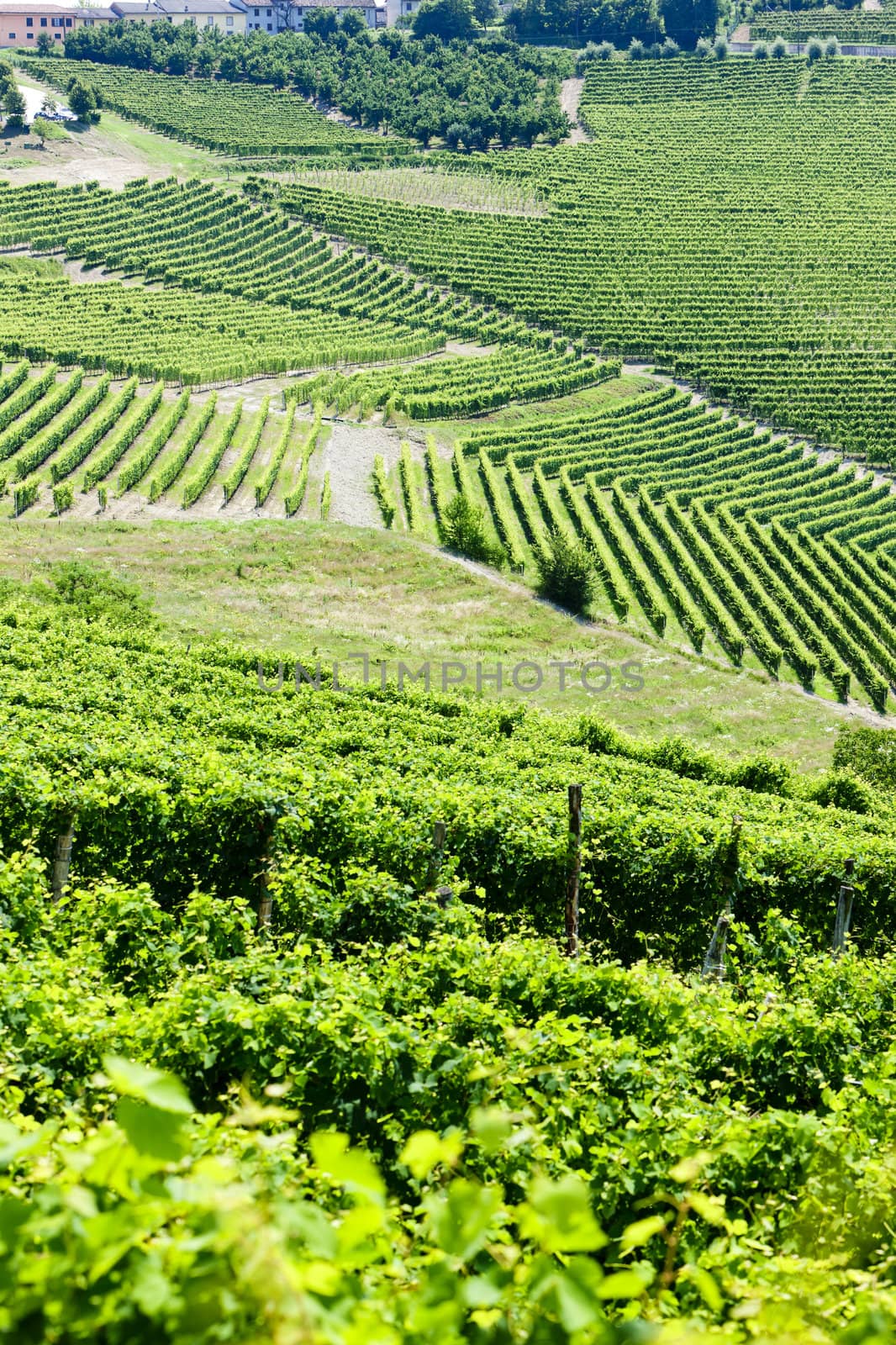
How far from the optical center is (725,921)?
1207cm

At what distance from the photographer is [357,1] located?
16812 cm

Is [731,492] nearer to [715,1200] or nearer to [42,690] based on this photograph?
[42,690]

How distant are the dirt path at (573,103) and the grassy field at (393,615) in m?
97.5

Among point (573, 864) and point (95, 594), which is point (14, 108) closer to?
point (95, 594)

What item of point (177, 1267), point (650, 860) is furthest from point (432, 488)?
point (177, 1267)

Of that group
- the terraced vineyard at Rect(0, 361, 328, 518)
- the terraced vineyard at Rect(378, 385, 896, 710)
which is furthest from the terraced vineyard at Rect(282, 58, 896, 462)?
the terraced vineyard at Rect(0, 361, 328, 518)

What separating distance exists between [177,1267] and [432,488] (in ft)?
168

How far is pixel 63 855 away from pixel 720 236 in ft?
315

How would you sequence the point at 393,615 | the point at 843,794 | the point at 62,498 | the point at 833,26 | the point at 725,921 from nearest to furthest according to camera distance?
the point at 725,921, the point at 843,794, the point at 393,615, the point at 62,498, the point at 833,26

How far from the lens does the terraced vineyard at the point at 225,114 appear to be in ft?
383

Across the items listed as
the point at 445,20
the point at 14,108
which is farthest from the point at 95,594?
the point at 445,20

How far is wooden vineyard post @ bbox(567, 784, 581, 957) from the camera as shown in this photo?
491 inches

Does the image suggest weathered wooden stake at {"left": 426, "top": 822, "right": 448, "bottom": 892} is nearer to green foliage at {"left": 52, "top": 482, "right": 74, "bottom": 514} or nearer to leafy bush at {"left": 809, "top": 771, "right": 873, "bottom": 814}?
leafy bush at {"left": 809, "top": 771, "right": 873, "bottom": 814}

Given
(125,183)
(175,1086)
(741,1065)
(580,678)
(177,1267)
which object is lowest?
(580,678)
